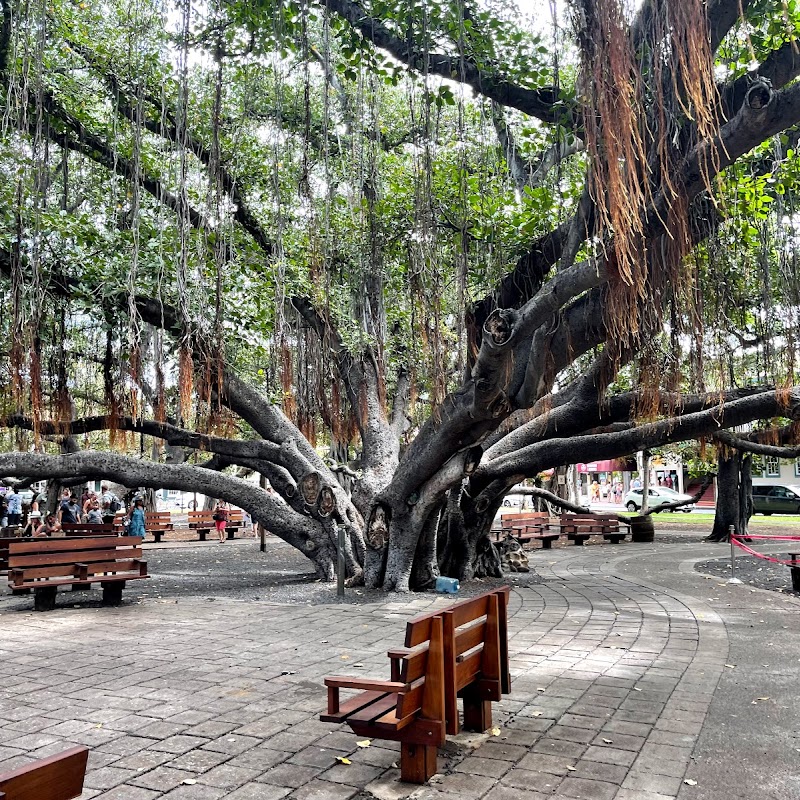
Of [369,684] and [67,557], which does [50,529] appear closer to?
[67,557]

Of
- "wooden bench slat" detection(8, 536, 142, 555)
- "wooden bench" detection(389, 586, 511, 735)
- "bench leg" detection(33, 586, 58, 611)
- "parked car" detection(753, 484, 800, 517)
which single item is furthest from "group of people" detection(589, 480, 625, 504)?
"wooden bench" detection(389, 586, 511, 735)

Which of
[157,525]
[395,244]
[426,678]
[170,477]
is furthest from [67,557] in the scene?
[157,525]

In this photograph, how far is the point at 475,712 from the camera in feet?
13.1

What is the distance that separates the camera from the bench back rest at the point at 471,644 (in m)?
3.50

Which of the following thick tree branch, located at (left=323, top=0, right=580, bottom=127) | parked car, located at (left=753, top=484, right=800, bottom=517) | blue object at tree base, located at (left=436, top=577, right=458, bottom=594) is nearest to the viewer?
thick tree branch, located at (left=323, top=0, right=580, bottom=127)

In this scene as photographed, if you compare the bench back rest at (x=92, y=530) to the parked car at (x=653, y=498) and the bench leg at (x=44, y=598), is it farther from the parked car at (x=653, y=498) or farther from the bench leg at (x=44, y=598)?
the parked car at (x=653, y=498)

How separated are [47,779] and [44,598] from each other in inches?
312

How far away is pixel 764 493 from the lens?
3206 cm

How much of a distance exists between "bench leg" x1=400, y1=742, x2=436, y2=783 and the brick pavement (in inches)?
2.8

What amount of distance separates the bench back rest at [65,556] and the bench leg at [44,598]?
158 mm

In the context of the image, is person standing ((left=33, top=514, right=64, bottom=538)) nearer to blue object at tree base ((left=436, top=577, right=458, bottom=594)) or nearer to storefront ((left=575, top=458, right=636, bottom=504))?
blue object at tree base ((left=436, top=577, right=458, bottom=594))

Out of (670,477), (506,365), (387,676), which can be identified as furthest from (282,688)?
(670,477)

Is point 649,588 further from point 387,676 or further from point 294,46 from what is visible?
point 294,46

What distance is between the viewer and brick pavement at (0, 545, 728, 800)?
10.9 feet
